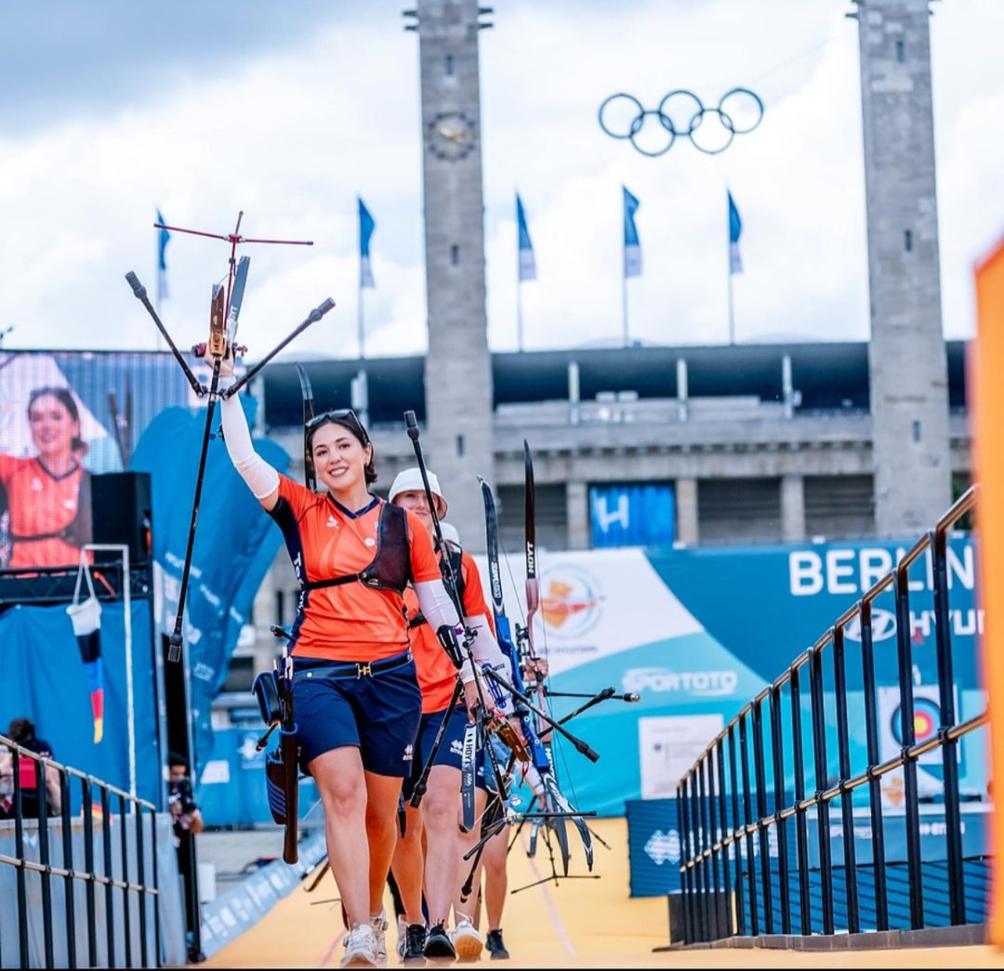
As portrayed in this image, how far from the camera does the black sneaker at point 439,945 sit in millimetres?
6879

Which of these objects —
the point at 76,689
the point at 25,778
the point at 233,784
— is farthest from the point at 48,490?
the point at 233,784

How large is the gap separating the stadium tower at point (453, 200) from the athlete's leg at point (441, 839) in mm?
54008

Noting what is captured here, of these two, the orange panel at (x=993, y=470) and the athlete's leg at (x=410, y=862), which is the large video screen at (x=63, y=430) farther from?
the orange panel at (x=993, y=470)

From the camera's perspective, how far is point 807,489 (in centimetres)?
6906

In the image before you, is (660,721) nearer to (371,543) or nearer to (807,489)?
(371,543)

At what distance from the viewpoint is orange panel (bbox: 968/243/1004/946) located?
309cm

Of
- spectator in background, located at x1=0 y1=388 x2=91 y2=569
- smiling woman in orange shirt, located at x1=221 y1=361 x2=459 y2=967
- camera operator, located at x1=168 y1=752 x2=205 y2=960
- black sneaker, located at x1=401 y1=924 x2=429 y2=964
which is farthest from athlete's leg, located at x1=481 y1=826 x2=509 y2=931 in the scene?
spectator in background, located at x1=0 y1=388 x2=91 y2=569

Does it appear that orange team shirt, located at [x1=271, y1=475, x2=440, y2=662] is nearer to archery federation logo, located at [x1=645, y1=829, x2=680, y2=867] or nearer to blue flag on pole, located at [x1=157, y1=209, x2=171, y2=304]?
archery federation logo, located at [x1=645, y1=829, x2=680, y2=867]

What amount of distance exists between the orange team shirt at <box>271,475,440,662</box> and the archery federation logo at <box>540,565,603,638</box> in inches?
1054

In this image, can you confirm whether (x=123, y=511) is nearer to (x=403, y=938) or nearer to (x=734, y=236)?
(x=403, y=938)

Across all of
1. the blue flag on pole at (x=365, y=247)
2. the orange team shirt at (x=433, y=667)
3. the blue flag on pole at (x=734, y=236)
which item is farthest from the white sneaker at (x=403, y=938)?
A: the blue flag on pole at (x=734, y=236)

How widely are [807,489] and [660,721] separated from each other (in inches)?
1448

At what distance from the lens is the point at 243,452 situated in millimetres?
6770

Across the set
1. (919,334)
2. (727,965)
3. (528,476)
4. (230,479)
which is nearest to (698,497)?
(919,334)
